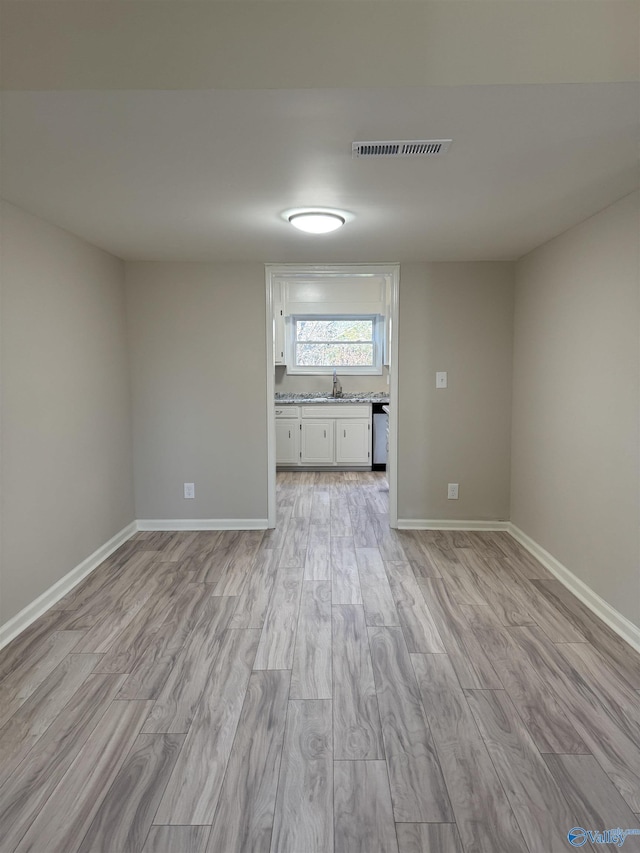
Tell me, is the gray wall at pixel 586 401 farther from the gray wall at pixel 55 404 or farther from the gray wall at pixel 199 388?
the gray wall at pixel 55 404

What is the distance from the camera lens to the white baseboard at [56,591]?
2492 mm

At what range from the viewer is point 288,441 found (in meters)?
6.26

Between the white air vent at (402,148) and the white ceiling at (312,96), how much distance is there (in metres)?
0.04

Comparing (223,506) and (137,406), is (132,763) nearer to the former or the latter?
(223,506)

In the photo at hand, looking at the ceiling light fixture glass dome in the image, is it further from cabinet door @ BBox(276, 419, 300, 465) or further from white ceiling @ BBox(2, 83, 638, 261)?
cabinet door @ BBox(276, 419, 300, 465)

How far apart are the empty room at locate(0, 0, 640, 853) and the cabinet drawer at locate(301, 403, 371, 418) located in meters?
1.73

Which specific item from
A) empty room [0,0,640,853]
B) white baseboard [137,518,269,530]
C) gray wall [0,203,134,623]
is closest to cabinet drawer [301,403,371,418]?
empty room [0,0,640,853]

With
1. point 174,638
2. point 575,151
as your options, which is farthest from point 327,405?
point 575,151

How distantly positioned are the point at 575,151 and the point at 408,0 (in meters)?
0.81

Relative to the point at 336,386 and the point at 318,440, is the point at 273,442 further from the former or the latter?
the point at 336,386

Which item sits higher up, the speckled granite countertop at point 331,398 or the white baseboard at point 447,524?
the speckled granite countertop at point 331,398

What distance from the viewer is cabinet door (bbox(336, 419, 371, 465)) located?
20.4 feet

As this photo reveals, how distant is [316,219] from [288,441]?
12.5 ft

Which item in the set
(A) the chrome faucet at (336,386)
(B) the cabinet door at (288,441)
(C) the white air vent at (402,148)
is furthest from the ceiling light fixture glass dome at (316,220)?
(A) the chrome faucet at (336,386)
